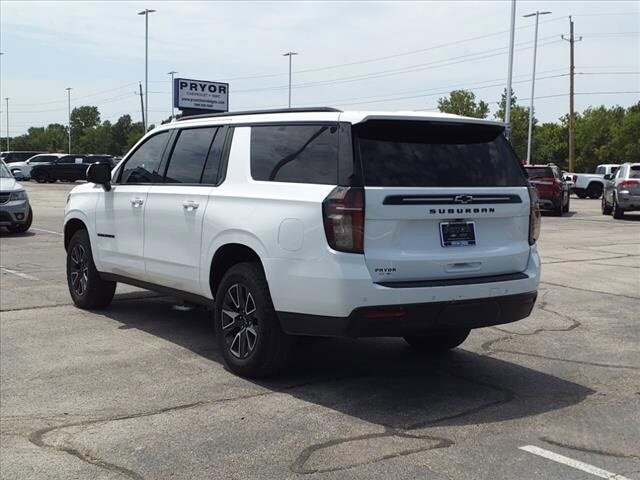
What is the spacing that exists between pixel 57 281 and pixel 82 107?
6067 inches

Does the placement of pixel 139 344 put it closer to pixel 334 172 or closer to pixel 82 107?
pixel 334 172

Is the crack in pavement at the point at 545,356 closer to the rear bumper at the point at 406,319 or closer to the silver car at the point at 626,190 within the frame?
the rear bumper at the point at 406,319

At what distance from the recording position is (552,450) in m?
4.12

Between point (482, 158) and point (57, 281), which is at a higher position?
point (482, 158)

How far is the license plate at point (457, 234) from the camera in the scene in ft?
16.2

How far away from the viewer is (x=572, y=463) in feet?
13.0

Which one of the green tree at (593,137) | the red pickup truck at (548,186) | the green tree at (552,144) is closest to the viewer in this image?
the red pickup truck at (548,186)

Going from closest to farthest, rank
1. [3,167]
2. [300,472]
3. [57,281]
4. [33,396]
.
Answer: [300,472], [33,396], [57,281], [3,167]

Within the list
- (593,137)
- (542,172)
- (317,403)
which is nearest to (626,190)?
(542,172)

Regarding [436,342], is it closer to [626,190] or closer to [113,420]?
[113,420]

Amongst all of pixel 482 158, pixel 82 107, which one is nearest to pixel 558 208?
pixel 482 158

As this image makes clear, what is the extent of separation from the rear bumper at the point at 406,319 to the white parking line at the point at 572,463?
99 centimetres

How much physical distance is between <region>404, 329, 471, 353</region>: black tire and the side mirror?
3.30 metres

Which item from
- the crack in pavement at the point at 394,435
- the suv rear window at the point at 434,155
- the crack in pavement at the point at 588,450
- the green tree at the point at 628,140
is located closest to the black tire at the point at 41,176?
the suv rear window at the point at 434,155
